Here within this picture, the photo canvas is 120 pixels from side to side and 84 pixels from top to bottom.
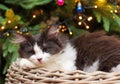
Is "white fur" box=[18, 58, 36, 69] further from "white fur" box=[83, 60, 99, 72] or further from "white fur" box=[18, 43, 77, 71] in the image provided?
"white fur" box=[83, 60, 99, 72]

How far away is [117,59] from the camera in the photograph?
4.73ft

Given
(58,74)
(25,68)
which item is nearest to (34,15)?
(25,68)

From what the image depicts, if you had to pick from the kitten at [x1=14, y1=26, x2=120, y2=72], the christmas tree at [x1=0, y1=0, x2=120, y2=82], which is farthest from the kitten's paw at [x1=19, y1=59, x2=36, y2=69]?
the christmas tree at [x1=0, y1=0, x2=120, y2=82]

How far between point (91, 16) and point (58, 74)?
0.70m

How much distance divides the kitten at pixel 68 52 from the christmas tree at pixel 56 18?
0.68 ft

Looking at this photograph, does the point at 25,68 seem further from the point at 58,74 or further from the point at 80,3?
the point at 80,3

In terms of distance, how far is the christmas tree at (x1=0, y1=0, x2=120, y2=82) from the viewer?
1705 mm

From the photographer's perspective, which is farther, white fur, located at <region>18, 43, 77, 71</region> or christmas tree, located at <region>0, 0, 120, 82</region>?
christmas tree, located at <region>0, 0, 120, 82</region>

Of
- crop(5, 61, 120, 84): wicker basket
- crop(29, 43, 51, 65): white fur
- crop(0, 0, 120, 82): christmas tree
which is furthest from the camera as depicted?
crop(0, 0, 120, 82): christmas tree

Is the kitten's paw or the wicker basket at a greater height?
the kitten's paw

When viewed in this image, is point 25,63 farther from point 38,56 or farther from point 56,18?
point 56,18

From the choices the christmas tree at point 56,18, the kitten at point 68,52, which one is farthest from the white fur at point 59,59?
the christmas tree at point 56,18

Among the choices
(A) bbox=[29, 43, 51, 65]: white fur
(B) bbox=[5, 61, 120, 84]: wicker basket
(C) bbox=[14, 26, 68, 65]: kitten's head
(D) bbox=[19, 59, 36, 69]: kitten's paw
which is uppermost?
(C) bbox=[14, 26, 68, 65]: kitten's head

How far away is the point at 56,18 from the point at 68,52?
36 centimetres
